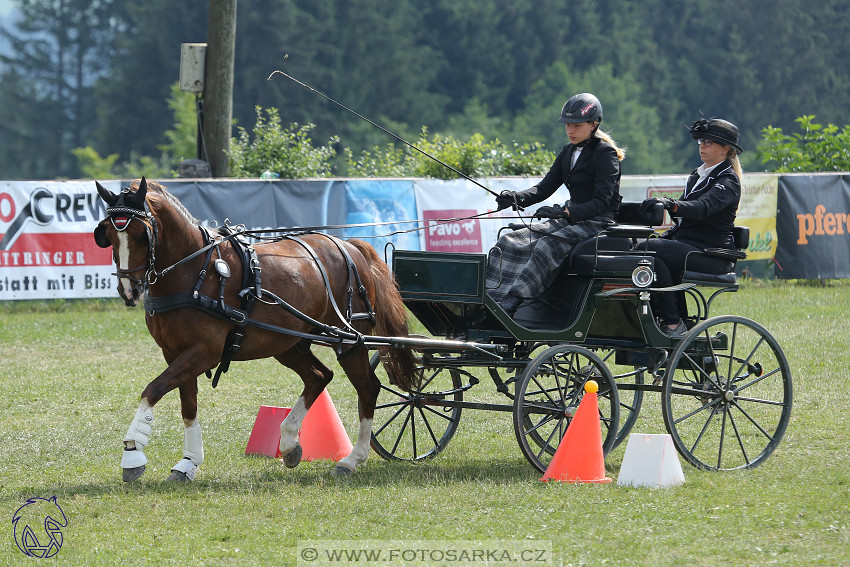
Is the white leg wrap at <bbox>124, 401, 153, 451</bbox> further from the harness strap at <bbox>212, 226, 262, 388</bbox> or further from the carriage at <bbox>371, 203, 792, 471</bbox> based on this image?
the carriage at <bbox>371, 203, 792, 471</bbox>

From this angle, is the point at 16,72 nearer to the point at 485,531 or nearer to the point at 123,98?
the point at 123,98

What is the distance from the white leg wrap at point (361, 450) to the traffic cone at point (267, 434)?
633mm

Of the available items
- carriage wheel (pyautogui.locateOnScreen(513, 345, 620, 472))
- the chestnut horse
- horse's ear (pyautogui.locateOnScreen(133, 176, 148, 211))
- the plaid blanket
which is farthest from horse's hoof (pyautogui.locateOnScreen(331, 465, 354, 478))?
horse's ear (pyautogui.locateOnScreen(133, 176, 148, 211))

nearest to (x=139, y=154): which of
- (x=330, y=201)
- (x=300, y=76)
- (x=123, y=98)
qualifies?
(x=123, y=98)

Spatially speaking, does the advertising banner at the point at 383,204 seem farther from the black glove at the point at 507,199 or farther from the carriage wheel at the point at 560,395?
the carriage wheel at the point at 560,395

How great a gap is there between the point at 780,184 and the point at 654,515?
13.0m

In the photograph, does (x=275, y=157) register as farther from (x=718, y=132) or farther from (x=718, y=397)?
(x=718, y=397)

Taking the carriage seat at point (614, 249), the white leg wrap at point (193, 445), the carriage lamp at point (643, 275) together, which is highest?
the carriage seat at point (614, 249)

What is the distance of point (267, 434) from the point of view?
24.1 feet

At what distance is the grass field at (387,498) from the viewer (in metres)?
5.02

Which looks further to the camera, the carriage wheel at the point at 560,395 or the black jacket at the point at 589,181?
the black jacket at the point at 589,181

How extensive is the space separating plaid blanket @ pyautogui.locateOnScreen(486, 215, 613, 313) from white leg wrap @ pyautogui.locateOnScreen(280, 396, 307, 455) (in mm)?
1498

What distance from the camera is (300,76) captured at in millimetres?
48125
